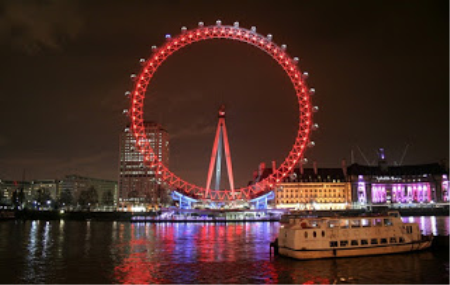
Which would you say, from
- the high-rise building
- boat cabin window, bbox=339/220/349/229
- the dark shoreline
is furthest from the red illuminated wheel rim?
the high-rise building

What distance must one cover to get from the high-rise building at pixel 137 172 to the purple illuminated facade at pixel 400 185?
234 feet

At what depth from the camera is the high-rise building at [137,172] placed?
173 meters

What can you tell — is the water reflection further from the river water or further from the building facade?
the building facade

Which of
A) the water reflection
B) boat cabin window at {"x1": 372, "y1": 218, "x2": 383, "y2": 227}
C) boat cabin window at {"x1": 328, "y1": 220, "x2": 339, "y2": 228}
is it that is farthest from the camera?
the water reflection

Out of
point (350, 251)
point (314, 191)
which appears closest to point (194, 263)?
point (350, 251)

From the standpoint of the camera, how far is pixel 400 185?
447ft

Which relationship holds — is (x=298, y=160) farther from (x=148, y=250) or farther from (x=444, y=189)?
(x=444, y=189)

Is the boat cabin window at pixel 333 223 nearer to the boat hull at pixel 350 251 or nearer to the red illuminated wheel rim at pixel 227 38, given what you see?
the boat hull at pixel 350 251

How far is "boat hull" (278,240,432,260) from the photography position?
2898 centimetres

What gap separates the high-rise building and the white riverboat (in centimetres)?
14190

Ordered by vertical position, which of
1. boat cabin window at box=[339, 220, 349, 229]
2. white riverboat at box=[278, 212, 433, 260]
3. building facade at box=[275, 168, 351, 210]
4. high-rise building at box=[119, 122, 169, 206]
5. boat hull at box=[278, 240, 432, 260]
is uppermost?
high-rise building at box=[119, 122, 169, 206]

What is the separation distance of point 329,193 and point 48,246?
104 m

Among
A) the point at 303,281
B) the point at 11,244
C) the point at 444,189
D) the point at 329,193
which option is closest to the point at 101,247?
the point at 11,244

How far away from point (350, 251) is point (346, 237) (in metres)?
0.92
